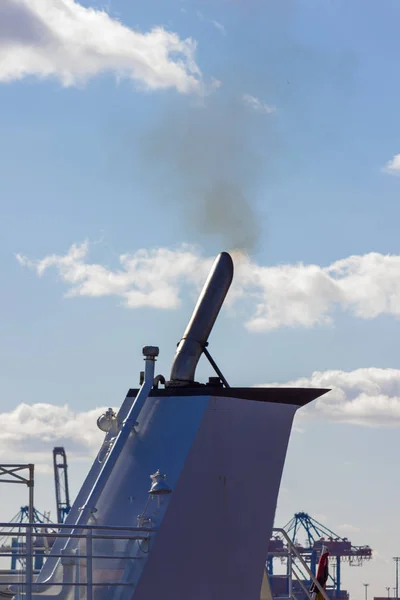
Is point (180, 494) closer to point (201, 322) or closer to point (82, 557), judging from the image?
point (82, 557)

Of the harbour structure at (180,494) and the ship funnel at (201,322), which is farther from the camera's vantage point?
the ship funnel at (201,322)

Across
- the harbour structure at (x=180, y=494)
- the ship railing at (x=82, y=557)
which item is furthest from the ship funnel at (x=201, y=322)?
the ship railing at (x=82, y=557)

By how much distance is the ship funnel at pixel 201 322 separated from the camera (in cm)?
1983

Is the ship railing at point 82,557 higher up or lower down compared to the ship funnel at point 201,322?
lower down

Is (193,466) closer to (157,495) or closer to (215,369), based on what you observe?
(157,495)

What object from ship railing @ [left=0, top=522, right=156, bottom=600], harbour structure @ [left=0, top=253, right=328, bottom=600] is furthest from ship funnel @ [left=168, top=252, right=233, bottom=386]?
ship railing @ [left=0, top=522, right=156, bottom=600]

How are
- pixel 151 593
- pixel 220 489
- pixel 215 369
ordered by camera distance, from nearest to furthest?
pixel 151 593 < pixel 220 489 < pixel 215 369

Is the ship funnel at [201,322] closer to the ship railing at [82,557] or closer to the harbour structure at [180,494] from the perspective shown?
the harbour structure at [180,494]

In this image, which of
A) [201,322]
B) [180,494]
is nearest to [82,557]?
[180,494]

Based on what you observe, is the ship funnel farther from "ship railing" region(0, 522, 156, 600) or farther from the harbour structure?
"ship railing" region(0, 522, 156, 600)

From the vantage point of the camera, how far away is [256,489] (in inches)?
734

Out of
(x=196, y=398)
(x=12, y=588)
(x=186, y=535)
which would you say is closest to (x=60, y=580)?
(x=12, y=588)

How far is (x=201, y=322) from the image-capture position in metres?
20.2

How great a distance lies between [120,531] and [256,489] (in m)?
2.26
